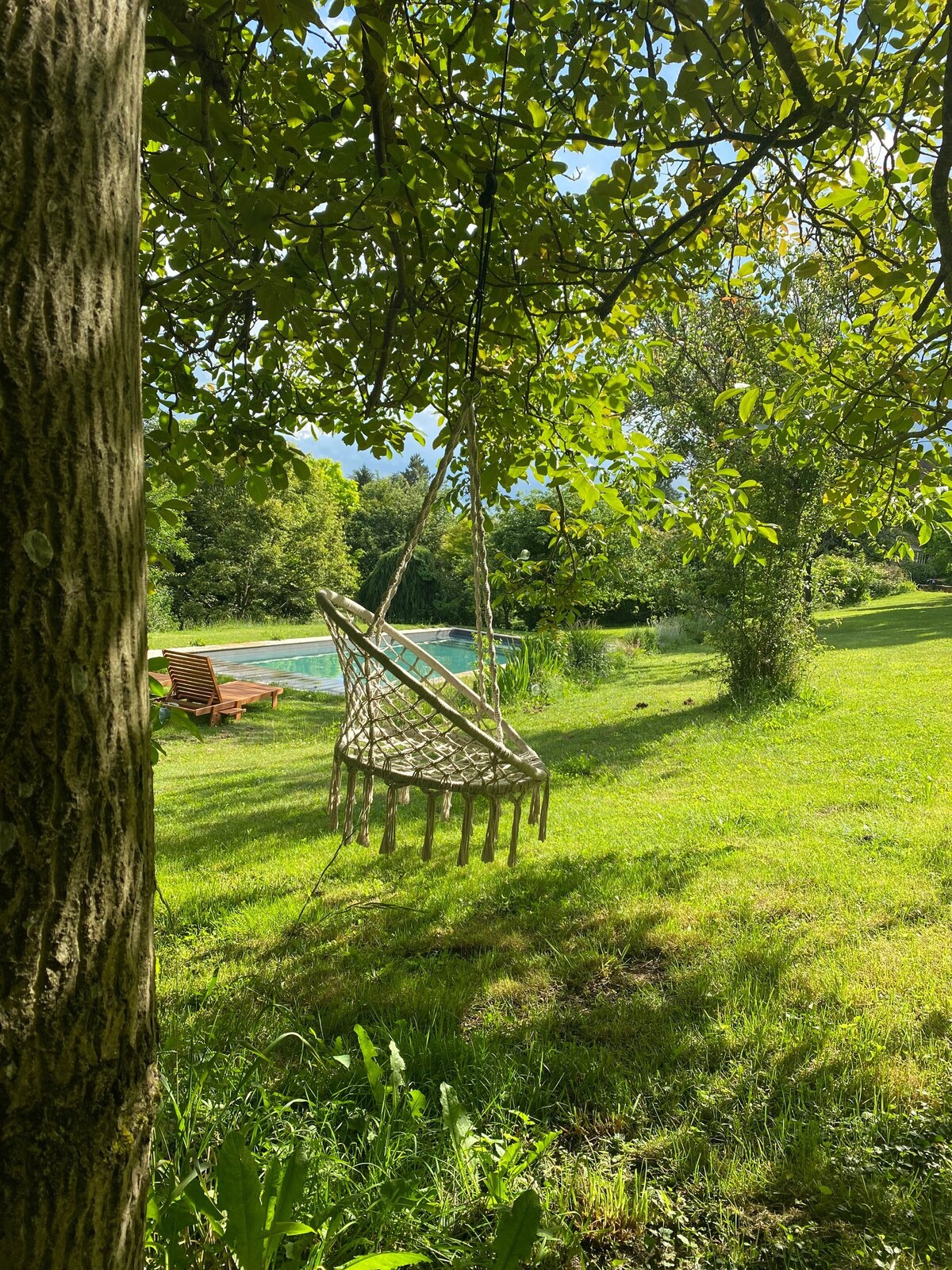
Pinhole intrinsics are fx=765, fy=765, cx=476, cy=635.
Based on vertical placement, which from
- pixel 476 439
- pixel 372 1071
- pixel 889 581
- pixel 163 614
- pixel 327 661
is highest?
pixel 889 581

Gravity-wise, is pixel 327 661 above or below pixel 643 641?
below

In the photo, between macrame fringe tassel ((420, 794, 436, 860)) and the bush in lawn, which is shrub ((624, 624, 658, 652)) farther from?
macrame fringe tassel ((420, 794, 436, 860))

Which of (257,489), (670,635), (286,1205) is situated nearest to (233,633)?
(670,635)

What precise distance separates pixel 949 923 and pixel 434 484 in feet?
7.20

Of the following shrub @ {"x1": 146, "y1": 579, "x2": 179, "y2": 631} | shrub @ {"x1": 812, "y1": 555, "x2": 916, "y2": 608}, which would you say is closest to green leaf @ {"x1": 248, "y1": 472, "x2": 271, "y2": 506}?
shrub @ {"x1": 812, "y1": 555, "x2": 916, "y2": 608}

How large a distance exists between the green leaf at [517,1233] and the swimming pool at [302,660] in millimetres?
10016

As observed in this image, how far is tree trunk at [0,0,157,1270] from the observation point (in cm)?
68

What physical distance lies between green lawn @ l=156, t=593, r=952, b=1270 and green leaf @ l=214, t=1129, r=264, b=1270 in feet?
1.04

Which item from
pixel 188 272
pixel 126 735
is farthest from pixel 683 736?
pixel 126 735

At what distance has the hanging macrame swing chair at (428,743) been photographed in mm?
1980

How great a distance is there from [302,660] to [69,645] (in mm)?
15231

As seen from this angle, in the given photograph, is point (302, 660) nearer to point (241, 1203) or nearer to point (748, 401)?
point (748, 401)

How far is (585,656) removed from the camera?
998cm

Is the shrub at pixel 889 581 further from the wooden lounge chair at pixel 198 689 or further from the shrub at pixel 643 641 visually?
the wooden lounge chair at pixel 198 689
